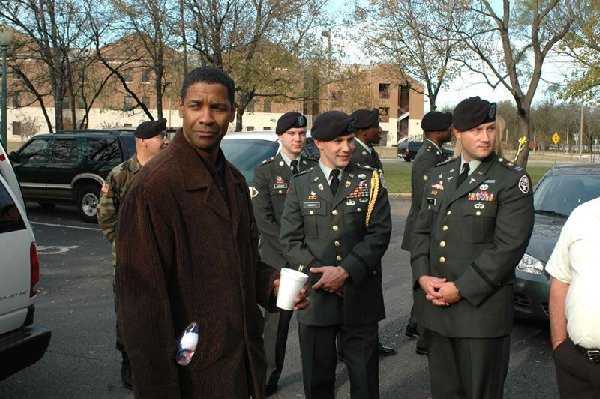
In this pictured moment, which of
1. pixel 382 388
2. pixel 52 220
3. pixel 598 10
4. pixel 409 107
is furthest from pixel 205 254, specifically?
pixel 409 107

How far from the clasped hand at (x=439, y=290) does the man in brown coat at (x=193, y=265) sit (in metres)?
1.32

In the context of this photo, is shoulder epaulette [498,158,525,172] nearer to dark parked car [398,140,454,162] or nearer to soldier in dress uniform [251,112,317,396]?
soldier in dress uniform [251,112,317,396]

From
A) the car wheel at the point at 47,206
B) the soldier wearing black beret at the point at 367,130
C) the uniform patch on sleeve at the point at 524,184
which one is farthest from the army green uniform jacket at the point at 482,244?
the car wheel at the point at 47,206

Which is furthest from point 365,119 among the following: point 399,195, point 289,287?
point 399,195

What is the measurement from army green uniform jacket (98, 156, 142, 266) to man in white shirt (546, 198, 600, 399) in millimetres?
3107

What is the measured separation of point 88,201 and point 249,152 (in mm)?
6524

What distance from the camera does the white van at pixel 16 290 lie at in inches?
163

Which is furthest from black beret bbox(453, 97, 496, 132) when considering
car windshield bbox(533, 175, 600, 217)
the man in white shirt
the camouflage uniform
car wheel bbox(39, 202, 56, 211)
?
car wheel bbox(39, 202, 56, 211)

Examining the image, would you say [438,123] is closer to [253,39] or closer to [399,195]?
[399,195]

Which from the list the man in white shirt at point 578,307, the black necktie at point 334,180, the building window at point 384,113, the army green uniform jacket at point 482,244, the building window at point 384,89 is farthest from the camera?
the building window at point 384,113

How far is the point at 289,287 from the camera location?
2.81 m

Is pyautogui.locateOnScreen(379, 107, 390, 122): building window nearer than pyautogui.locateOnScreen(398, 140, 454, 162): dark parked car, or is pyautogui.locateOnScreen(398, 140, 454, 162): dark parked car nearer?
pyautogui.locateOnScreen(398, 140, 454, 162): dark parked car

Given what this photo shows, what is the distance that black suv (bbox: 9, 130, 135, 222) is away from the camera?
13.9 m

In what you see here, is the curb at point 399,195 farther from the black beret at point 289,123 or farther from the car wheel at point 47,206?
the black beret at point 289,123
